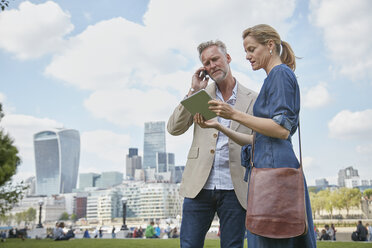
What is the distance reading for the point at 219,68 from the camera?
338 centimetres

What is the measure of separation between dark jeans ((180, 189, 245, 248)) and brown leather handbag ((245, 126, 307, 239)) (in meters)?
0.88

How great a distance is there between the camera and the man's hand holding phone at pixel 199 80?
11.1 ft

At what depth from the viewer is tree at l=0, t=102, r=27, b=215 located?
18672 millimetres

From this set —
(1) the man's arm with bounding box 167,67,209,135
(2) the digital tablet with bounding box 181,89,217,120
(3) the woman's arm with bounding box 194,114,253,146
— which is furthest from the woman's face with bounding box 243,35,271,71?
(1) the man's arm with bounding box 167,67,209,135

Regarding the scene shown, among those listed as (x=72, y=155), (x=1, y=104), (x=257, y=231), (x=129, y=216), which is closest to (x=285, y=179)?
(x=257, y=231)

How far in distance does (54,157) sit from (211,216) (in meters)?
202

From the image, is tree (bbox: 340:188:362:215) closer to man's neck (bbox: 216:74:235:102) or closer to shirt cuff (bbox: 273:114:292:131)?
man's neck (bbox: 216:74:235:102)

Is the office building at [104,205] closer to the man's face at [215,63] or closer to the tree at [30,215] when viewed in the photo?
the tree at [30,215]

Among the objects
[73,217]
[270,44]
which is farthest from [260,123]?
[73,217]

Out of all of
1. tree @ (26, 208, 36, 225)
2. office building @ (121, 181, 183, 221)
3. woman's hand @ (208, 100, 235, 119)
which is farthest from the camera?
office building @ (121, 181, 183, 221)

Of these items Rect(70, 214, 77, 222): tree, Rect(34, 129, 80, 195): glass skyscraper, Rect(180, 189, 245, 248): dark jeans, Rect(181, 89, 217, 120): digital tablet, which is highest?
Rect(34, 129, 80, 195): glass skyscraper

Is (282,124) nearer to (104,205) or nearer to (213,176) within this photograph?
(213,176)

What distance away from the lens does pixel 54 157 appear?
191500 mm

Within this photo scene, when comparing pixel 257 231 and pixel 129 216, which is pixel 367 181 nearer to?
pixel 129 216
